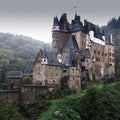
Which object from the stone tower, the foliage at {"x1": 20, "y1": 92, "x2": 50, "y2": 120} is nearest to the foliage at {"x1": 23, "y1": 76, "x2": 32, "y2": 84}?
the foliage at {"x1": 20, "y1": 92, "x2": 50, "y2": 120}

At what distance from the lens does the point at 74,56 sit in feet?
336

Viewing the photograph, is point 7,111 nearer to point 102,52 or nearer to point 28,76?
point 28,76

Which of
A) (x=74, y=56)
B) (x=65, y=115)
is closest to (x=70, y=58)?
(x=74, y=56)

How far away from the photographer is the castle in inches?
3775

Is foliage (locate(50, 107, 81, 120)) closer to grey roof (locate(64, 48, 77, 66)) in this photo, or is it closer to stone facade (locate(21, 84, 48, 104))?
stone facade (locate(21, 84, 48, 104))

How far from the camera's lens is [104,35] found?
12438cm

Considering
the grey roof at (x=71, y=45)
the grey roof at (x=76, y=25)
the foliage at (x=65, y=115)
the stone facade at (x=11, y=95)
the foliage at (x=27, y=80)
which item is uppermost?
the grey roof at (x=76, y=25)

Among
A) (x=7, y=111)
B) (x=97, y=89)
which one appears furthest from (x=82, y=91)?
(x=7, y=111)

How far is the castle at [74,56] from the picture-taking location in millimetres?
95875

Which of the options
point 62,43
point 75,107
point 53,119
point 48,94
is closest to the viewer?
point 53,119

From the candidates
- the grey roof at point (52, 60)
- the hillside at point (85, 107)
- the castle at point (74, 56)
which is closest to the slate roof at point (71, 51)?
the castle at point (74, 56)

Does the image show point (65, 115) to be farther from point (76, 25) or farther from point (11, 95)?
point (76, 25)

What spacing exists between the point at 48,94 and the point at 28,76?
11.0 metres

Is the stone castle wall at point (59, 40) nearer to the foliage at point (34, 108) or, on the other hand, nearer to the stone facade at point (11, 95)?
the stone facade at point (11, 95)
